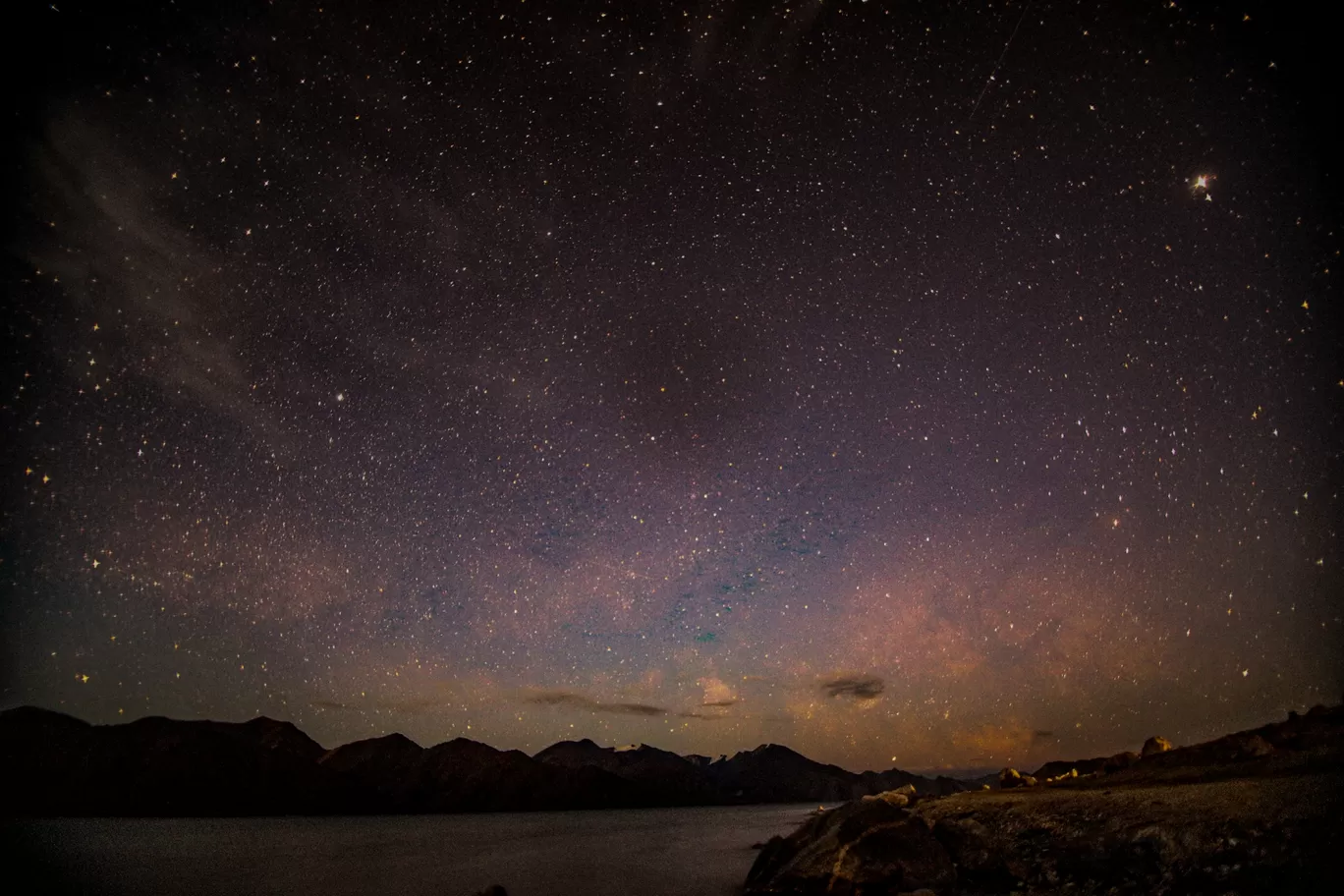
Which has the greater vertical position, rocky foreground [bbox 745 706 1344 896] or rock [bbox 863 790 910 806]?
rocky foreground [bbox 745 706 1344 896]

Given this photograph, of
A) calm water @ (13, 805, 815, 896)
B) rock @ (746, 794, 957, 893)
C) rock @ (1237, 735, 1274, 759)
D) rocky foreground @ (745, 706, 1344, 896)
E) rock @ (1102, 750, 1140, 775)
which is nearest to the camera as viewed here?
rocky foreground @ (745, 706, 1344, 896)

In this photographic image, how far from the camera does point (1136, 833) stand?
1024 centimetres

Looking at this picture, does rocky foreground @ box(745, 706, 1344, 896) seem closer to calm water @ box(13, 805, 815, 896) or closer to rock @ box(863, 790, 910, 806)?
rock @ box(863, 790, 910, 806)

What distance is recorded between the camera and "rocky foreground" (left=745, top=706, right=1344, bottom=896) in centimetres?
895

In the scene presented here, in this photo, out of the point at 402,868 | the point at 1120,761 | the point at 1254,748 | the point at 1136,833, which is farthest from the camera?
the point at 402,868

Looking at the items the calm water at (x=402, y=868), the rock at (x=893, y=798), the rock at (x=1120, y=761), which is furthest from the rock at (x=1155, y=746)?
the calm water at (x=402, y=868)

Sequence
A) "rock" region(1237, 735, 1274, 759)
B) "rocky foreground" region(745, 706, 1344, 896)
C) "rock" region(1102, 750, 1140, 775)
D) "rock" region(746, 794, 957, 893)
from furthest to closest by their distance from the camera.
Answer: "rock" region(1102, 750, 1140, 775)
"rock" region(1237, 735, 1274, 759)
"rock" region(746, 794, 957, 893)
"rocky foreground" region(745, 706, 1344, 896)

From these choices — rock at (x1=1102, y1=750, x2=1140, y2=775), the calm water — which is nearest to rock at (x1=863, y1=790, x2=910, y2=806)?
rock at (x1=1102, y1=750, x2=1140, y2=775)

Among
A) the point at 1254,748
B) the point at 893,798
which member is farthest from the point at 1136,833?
the point at 893,798

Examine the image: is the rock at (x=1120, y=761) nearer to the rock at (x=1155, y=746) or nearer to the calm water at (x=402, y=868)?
the rock at (x=1155, y=746)

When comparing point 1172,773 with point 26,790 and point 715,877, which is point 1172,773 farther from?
point 26,790

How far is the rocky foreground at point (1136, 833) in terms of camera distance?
29.3ft

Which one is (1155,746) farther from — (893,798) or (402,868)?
(402,868)

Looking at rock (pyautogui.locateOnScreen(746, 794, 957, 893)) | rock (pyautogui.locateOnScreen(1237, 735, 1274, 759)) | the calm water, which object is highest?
rock (pyautogui.locateOnScreen(1237, 735, 1274, 759))
